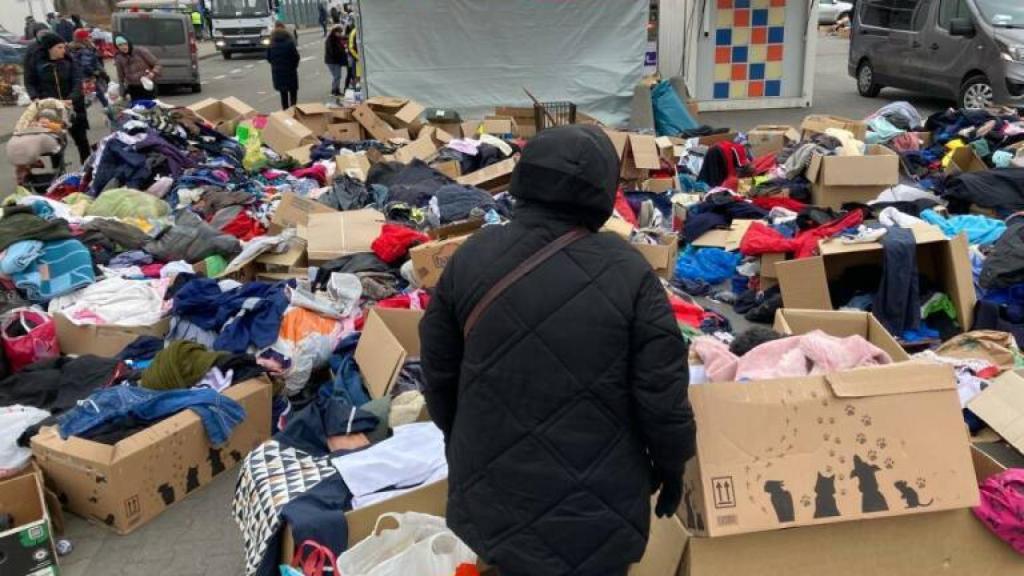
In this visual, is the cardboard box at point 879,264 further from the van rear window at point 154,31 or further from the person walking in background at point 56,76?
the van rear window at point 154,31

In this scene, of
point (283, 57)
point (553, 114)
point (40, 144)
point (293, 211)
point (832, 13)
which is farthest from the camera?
point (832, 13)

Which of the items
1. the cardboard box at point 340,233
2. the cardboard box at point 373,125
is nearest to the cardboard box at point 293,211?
the cardboard box at point 340,233

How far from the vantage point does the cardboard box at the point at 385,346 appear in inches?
159

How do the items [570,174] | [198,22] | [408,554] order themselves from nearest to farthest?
1. [570,174]
2. [408,554]
3. [198,22]

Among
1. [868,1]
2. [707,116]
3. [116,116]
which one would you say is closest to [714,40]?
[707,116]

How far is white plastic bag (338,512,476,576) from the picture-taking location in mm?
2590

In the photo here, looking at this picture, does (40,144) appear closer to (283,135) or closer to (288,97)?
(283,135)

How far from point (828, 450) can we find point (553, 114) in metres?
10.1

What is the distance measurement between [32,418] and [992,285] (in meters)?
5.35

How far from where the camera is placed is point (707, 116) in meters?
13.6

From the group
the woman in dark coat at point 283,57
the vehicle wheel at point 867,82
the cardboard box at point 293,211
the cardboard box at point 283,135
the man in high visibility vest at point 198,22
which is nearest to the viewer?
the cardboard box at point 293,211

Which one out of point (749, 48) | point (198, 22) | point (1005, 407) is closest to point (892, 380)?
point (1005, 407)

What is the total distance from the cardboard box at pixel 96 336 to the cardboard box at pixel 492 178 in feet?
12.1

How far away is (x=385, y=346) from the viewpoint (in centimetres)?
416
